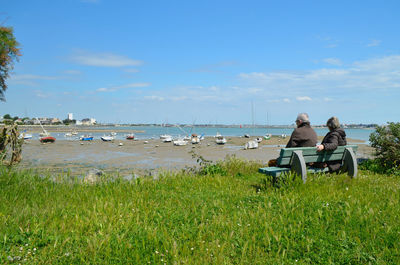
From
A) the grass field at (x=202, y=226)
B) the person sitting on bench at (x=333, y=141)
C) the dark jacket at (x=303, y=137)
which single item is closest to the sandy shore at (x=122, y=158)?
the grass field at (x=202, y=226)

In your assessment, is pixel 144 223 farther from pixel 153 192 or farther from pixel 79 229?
pixel 153 192

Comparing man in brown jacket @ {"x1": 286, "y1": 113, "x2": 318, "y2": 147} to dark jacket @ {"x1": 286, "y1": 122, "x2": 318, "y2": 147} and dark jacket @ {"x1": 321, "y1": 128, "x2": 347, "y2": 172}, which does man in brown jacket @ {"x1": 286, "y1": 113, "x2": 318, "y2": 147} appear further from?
dark jacket @ {"x1": 321, "y1": 128, "x2": 347, "y2": 172}

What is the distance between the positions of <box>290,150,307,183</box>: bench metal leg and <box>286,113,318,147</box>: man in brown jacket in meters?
0.86

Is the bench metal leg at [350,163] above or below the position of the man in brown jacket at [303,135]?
below

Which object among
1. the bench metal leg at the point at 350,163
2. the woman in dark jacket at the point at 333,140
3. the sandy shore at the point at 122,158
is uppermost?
the woman in dark jacket at the point at 333,140

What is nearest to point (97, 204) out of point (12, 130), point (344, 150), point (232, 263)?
point (232, 263)

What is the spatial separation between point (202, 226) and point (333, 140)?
16.4 feet

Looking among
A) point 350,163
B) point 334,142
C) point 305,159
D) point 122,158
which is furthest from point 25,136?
point 350,163

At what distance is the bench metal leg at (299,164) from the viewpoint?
6137 millimetres

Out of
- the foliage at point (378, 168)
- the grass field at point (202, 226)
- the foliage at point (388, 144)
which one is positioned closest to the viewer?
the grass field at point (202, 226)

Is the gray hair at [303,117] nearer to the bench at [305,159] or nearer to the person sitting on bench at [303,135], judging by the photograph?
the person sitting on bench at [303,135]

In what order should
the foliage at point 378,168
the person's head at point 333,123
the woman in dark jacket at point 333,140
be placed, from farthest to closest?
the foliage at point 378,168 < the person's head at point 333,123 < the woman in dark jacket at point 333,140

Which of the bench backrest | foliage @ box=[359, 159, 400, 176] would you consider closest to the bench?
the bench backrest

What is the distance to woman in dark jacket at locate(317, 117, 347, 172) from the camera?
22.7ft
